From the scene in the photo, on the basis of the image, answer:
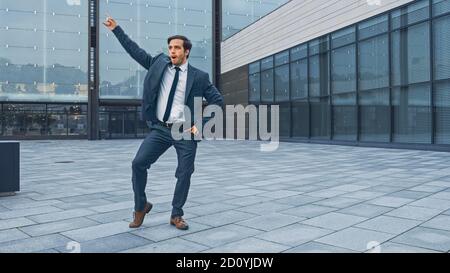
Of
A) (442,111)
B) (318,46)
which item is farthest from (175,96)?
(318,46)

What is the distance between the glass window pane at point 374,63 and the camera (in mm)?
17250

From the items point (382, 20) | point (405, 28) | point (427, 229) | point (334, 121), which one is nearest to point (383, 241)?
point (427, 229)

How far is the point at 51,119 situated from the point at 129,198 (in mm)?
24687

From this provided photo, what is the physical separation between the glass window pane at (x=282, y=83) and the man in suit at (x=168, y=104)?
2029 centimetres

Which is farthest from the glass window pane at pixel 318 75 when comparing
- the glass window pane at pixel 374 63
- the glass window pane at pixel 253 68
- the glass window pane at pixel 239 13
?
the glass window pane at pixel 239 13

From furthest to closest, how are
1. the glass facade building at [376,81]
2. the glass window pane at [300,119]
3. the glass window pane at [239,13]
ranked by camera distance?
the glass window pane at [239,13] < the glass window pane at [300,119] < the glass facade building at [376,81]

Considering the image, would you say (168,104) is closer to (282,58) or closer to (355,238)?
(355,238)

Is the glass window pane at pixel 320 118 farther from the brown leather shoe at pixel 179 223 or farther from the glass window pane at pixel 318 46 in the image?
the brown leather shoe at pixel 179 223

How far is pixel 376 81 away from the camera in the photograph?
17641 millimetres

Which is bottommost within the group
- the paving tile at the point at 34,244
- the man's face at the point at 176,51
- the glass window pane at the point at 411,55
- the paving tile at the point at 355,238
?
the paving tile at the point at 34,244

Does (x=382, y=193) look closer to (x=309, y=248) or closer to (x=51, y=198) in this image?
(x=309, y=248)

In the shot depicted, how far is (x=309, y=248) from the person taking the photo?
386 cm

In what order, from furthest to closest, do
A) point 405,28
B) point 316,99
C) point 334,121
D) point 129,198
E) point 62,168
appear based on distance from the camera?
point 316,99 → point 334,121 → point 405,28 → point 62,168 → point 129,198

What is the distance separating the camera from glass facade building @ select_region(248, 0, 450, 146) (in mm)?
14938
